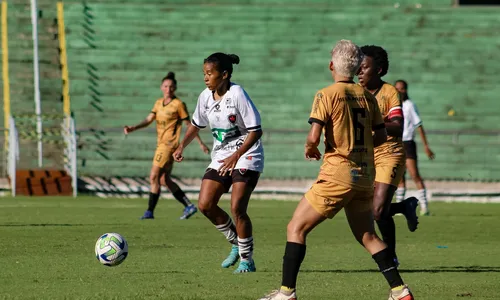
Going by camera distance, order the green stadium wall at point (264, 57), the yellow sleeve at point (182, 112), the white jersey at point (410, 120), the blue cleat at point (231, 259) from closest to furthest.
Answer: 1. the blue cleat at point (231, 259)
2. the yellow sleeve at point (182, 112)
3. the white jersey at point (410, 120)
4. the green stadium wall at point (264, 57)

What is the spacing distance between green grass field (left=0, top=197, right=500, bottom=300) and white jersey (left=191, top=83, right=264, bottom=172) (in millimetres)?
1123

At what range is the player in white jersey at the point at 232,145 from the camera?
1067cm

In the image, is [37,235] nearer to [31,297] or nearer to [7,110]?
[31,297]

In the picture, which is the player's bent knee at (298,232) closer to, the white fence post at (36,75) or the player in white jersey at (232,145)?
the player in white jersey at (232,145)

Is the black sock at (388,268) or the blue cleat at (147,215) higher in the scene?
the black sock at (388,268)

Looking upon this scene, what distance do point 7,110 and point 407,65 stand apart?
10.5 meters

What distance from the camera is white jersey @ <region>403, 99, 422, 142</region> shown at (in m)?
19.5

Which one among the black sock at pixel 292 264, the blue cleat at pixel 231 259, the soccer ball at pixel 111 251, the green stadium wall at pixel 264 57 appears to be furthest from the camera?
the green stadium wall at pixel 264 57

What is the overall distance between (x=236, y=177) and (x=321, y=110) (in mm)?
2923

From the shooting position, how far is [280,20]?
Answer: 30.0 m

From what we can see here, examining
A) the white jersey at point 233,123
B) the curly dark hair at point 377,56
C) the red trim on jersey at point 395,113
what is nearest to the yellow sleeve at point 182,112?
the white jersey at point 233,123

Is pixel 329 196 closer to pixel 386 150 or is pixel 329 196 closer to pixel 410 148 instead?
pixel 386 150

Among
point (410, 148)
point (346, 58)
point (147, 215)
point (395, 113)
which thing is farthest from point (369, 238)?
point (410, 148)

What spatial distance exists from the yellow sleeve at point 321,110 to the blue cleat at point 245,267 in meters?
3.05
